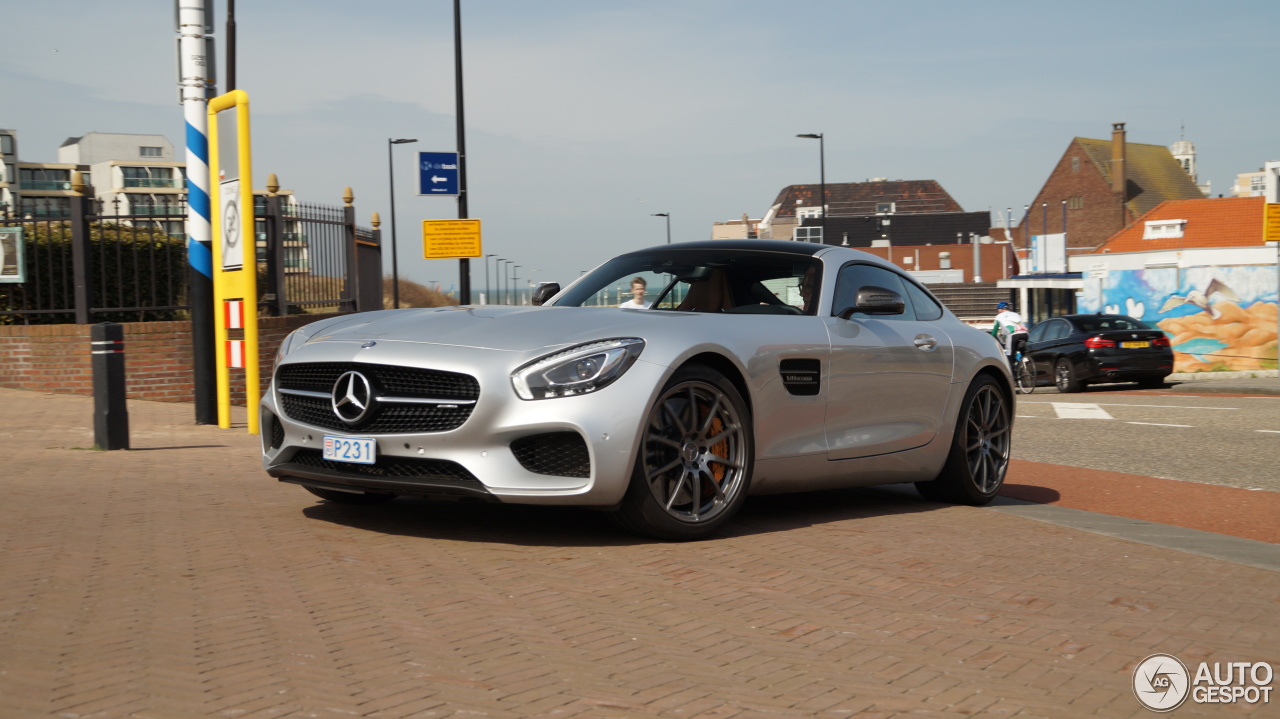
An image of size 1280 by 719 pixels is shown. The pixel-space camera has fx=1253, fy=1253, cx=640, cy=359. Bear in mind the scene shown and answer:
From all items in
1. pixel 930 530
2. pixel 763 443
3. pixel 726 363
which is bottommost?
pixel 930 530

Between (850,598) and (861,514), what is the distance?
88.1 inches

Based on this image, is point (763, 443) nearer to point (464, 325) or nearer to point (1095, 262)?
point (464, 325)

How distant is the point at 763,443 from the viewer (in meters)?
5.86

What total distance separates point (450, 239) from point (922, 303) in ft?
44.8

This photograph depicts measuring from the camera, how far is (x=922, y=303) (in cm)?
745

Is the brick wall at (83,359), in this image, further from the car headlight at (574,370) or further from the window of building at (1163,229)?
the window of building at (1163,229)

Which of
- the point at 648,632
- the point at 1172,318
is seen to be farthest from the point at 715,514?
the point at 1172,318

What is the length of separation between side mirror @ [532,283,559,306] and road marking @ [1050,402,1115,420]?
373 inches

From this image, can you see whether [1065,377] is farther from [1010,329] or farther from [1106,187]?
[1106,187]

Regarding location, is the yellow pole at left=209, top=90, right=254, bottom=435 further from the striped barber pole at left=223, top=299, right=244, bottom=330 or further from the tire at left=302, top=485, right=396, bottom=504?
the tire at left=302, top=485, right=396, bottom=504

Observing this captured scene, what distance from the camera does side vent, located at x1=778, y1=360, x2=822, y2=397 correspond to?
236 inches

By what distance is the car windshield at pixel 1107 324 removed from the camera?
21703mm

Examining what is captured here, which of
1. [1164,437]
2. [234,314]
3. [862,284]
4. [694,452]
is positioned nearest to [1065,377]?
[1164,437]

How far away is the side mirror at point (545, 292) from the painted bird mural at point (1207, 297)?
2770 cm
